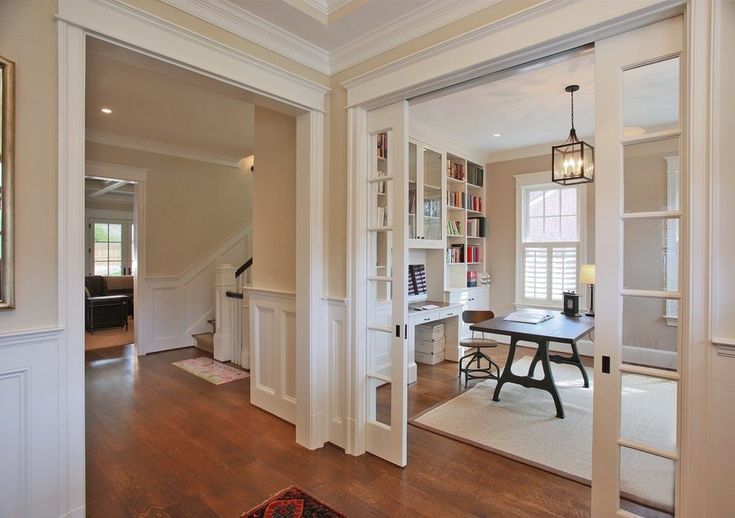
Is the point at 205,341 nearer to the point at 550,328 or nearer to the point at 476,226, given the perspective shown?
the point at 476,226

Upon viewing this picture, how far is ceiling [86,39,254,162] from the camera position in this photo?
275 cm

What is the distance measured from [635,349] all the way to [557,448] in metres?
1.48

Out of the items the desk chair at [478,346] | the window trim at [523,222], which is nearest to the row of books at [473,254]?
the window trim at [523,222]

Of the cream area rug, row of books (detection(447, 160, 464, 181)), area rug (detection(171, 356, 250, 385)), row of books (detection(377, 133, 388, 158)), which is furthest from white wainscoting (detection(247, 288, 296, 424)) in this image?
row of books (detection(447, 160, 464, 181))

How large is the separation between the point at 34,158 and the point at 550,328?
12.3ft

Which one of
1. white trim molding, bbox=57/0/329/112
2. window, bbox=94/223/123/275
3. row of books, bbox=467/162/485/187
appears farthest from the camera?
window, bbox=94/223/123/275

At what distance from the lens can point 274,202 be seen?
3.41 m

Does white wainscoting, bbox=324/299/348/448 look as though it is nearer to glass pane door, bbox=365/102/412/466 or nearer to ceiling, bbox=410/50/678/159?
glass pane door, bbox=365/102/412/466

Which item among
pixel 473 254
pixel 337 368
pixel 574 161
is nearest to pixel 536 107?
pixel 574 161

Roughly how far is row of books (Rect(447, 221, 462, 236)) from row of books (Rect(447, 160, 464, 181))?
24.6 inches

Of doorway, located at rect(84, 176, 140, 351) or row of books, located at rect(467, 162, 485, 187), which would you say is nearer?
row of books, located at rect(467, 162, 485, 187)

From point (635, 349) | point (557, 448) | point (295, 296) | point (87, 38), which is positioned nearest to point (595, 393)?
point (635, 349)

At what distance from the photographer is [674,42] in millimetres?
1605

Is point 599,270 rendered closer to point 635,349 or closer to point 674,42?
point 635,349
